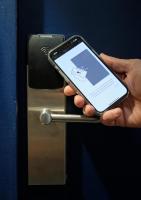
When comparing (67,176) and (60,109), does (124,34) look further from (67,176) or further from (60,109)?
(67,176)

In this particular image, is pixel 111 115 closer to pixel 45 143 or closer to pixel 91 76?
pixel 91 76

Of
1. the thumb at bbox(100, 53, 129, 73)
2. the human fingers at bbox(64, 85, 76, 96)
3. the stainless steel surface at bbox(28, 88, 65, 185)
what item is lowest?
the stainless steel surface at bbox(28, 88, 65, 185)

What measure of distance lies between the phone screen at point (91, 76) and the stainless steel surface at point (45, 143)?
9 cm

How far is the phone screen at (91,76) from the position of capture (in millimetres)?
815

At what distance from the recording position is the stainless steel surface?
0.90 meters

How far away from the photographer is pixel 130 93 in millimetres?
894

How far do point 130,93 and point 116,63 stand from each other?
0.09 meters

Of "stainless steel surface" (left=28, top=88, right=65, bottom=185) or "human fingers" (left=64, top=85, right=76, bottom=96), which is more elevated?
"human fingers" (left=64, top=85, right=76, bottom=96)

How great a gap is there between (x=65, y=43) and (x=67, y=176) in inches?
14.8

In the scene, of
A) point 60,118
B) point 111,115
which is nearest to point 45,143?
point 60,118

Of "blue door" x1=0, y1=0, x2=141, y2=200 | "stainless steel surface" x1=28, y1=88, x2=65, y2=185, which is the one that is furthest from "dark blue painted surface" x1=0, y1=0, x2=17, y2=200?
"stainless steel surface" x1=28, y1=88, x2=65, y2=185

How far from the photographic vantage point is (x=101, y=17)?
2.92ft

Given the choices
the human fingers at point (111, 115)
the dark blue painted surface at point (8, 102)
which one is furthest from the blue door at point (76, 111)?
the human fingers at point (111, 115)

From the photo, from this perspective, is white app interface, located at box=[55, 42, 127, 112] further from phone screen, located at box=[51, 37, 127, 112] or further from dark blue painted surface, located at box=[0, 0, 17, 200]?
dark blue painted surface, located at box=[0, 0, 17, 200]
